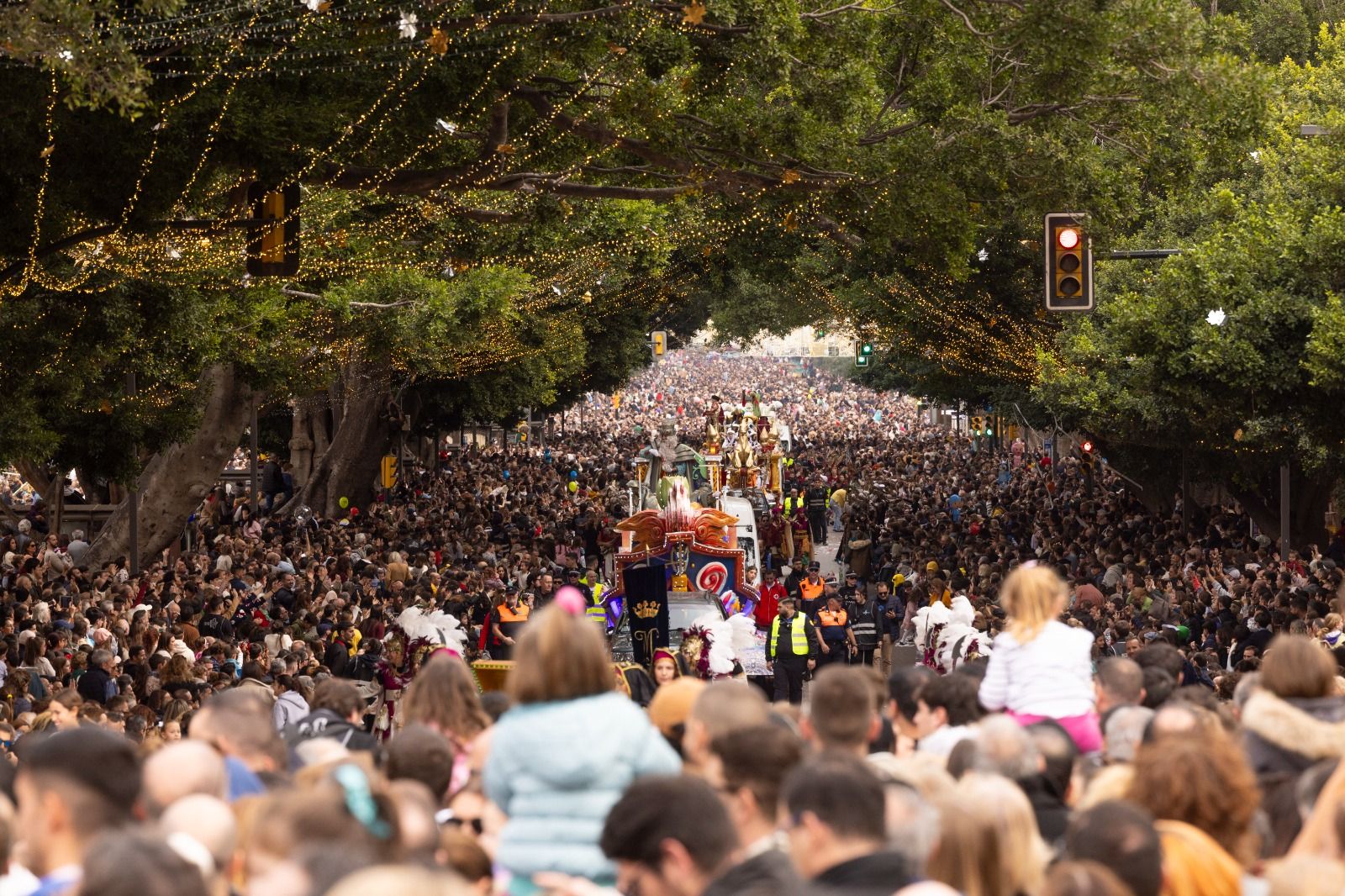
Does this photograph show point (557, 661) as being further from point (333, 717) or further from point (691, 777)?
point (333, 717)

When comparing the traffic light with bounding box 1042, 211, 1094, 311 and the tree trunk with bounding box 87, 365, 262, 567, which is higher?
the traffic light with bounding box 1042, 211, 1094, 311

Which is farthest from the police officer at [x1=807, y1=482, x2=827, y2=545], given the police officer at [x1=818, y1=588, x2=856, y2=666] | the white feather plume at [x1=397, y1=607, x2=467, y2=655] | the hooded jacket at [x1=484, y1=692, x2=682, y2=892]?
the hooded jacket at [x1=484, y1=692, x2=682, y2=892]

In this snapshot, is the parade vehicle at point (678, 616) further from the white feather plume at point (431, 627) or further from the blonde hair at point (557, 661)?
the blonde hair at point (557, 661)

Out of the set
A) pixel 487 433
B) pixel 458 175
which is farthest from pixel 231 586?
pixel 487 433

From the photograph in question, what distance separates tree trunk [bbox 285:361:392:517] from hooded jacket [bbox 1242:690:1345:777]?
1424 inches

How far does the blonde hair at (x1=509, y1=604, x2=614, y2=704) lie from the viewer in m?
6.16

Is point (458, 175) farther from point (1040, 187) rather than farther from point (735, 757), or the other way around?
point (735, 757)

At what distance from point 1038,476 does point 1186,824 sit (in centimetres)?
4408

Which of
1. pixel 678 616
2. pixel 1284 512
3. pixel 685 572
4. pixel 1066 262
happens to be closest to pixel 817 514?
pixel 1284 512

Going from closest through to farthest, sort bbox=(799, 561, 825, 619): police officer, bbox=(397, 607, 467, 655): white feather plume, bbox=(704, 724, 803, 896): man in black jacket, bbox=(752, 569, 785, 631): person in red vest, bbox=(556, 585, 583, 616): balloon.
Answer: bbox=(704, 724, 803, 896): man in black jacket < bbox=(556, 585, 583, 616): balloon < bbox=(397, 607, 467, 655): white feather plume < bbox=(799, 561, 825, 619): police officer < bbox=(752, 569, 785, 631): person in red vest

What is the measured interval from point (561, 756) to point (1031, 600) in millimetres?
3181

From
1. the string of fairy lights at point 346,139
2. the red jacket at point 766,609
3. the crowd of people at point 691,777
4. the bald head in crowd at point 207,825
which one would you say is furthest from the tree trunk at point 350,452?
the bald head in crowd at point 207,825

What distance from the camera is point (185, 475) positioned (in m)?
30.7

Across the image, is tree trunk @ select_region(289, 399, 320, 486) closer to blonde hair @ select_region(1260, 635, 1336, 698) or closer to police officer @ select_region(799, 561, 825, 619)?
police officer @ select_region(799, 561, 825, 619)
